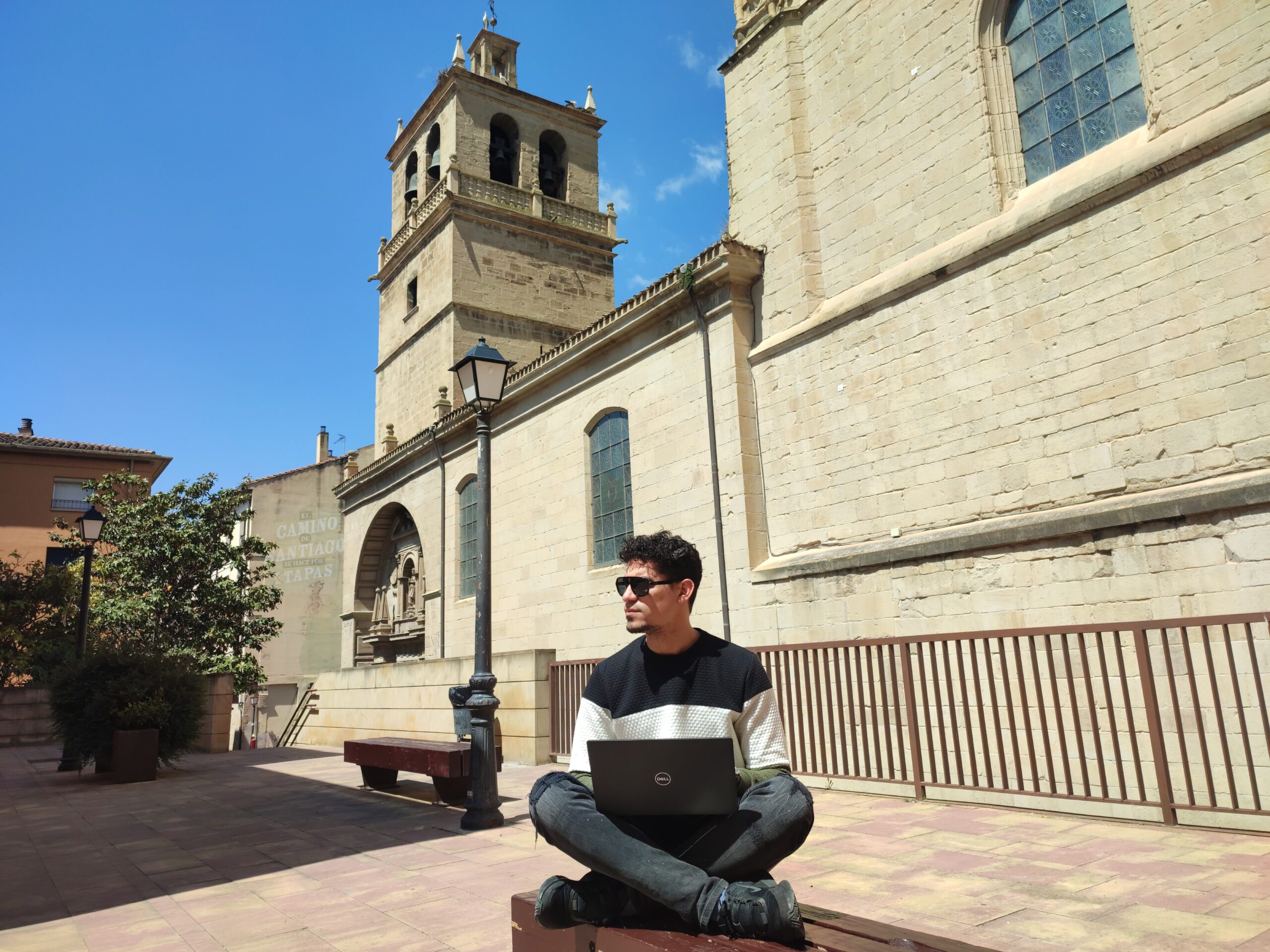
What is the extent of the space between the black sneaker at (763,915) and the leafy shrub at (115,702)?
1108cm

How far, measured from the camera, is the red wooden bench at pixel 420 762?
24.0ft

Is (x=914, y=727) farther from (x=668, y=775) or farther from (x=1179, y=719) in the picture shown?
(x=668, y=775)

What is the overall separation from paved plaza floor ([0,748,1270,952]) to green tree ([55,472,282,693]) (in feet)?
47.4

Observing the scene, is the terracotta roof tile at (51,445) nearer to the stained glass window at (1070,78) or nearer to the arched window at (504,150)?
the arched window at (504,150)

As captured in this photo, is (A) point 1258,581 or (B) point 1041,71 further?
(B) point 1041,71

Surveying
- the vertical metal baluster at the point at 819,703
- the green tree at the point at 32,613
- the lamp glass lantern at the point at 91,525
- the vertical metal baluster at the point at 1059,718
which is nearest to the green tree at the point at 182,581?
the green tree at the point at 32,613

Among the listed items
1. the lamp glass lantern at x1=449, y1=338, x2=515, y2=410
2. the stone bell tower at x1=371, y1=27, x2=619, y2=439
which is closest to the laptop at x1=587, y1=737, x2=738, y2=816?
the lamp glass lantern at x1=449, y1=338, x2=515, y2=410

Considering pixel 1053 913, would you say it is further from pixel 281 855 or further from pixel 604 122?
pixel 604 122

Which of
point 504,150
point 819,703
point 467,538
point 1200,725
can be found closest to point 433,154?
point 504,150

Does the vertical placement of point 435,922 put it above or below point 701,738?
below

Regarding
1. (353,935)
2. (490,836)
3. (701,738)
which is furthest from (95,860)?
(701,738)

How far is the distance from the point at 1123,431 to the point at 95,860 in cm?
922

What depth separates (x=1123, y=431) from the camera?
7988 mm

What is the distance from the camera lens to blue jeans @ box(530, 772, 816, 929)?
226cm
